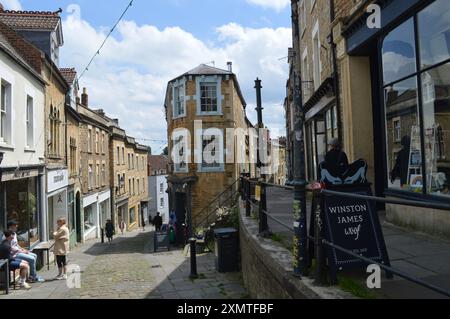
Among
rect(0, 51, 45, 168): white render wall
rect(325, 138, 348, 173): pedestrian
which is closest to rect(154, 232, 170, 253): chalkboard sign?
rect(0, 51, 45, 168): white render wall

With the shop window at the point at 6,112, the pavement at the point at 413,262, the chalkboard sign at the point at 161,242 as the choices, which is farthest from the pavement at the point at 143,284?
the chalkboard sign at the point at 161,242

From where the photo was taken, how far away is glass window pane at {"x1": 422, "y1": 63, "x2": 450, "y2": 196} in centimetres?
571

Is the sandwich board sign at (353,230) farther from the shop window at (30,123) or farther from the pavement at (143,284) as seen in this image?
the shop window at (30,123)

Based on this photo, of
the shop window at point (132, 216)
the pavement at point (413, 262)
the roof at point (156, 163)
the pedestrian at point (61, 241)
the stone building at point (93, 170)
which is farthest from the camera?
the roof at point (156, 163)

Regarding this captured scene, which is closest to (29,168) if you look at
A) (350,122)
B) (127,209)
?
(350,122)

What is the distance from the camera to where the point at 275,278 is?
4.69m

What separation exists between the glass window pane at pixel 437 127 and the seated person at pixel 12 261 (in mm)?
8684

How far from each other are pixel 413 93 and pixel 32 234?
12.9 metres

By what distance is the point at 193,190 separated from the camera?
23.5 m

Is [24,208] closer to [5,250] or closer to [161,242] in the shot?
[5,250]

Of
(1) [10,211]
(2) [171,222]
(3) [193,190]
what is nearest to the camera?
(1) [10,211]

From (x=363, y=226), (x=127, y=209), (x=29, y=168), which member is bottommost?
(x=127, y=209)

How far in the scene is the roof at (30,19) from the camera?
56.2ft

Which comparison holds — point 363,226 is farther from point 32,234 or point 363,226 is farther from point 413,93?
point 32,234
